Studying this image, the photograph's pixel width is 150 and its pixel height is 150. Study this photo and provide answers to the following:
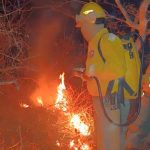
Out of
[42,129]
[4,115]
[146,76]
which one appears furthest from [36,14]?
[146,76]

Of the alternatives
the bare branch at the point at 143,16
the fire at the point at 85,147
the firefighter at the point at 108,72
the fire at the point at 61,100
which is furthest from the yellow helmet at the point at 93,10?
the fire at the point at 61,100

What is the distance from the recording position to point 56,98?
6.62 metres

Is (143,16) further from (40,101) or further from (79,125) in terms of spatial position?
(40,101)

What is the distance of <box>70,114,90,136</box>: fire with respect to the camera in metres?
5.63

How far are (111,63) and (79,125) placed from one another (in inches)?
81.9

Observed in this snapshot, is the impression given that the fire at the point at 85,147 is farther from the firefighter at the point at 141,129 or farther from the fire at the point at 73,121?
the firefighter at the point at 141,129

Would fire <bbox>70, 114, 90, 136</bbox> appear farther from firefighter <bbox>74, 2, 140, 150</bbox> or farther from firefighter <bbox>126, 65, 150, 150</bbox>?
firefighter <bbox>74, 2, 140, 150</bbox>

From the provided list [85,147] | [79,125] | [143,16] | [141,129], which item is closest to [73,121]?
[79,125]

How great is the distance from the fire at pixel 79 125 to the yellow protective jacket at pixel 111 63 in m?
1.62

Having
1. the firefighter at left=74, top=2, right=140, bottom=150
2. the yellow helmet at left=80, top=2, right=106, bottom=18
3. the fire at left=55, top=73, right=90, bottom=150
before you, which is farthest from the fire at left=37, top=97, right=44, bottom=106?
the yellow helmet at left=80, top=2, right=106, bottom=18

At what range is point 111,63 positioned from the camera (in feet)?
12.6

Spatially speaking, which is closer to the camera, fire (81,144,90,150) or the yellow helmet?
the yellow helmet

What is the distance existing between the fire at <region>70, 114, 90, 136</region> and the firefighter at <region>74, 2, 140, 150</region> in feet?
4.20

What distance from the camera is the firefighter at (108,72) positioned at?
152 inches
